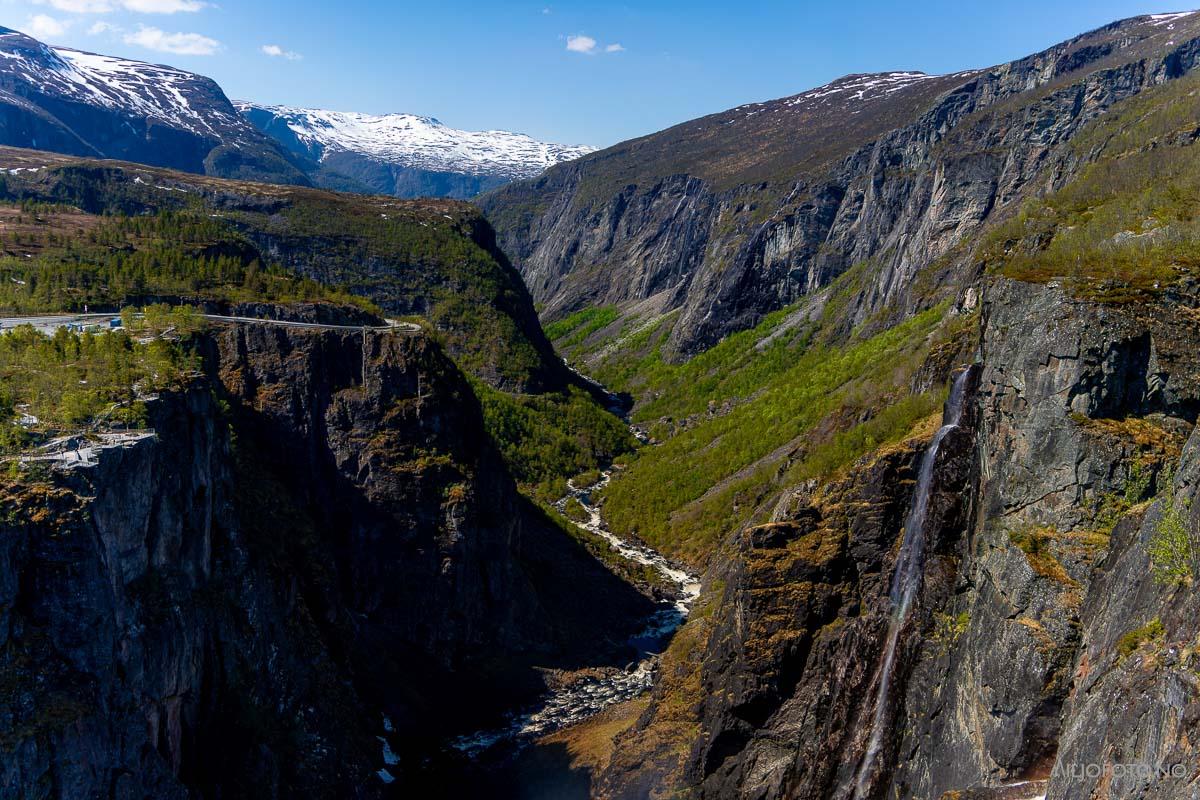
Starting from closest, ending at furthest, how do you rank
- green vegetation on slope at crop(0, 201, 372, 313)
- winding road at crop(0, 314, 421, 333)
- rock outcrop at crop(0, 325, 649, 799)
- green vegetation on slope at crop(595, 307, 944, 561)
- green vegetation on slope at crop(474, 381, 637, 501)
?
rock outcrop at crop(0, 325, 649, 799) < winding road at crop(0, 314, 421, 333) < green vegetation on slope at crop(595, 307, 944, 561) < green vegetation on slope at crop(0, 201, 372, 313) < green vegetation on slope at crop(474, 381, 637, 501)

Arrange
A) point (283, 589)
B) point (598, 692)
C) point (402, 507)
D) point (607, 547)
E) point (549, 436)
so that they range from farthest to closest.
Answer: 1. point (549, 436)
2. point (607, 547)
3. point (402, 507)
4. point (598, 692)
5. point (283, 589)

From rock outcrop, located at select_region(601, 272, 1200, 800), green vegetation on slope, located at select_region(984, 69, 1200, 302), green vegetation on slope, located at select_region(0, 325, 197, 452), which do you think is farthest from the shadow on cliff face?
green vegetation on slope, located at select_region(984, 69, 1200, 302)

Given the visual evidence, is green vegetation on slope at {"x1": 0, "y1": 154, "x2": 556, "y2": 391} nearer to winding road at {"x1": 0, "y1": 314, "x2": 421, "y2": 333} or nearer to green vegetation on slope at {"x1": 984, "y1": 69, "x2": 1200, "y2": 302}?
winding road at {"x1": 0, "y1": 314, "x2": 421, "y2": 333}

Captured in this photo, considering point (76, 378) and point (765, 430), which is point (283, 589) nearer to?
point (76, 378)

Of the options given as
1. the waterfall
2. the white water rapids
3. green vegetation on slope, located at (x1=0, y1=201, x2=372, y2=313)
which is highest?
green vegetation on slope, located at (x1=0, y1=201, x2=372, y2=313)

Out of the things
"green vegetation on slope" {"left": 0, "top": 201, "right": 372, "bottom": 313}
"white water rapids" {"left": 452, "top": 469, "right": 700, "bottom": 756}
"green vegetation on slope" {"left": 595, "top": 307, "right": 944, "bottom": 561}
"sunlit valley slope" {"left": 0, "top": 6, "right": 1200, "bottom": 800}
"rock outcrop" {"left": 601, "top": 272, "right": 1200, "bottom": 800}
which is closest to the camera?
"rock outcrop" {"left": 601, "top": 272, "right": 1200, "bottom": 800}

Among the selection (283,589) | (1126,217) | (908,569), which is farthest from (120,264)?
(1126,217)
